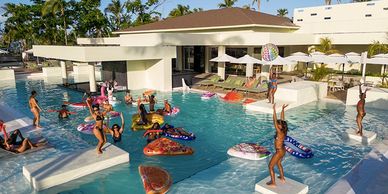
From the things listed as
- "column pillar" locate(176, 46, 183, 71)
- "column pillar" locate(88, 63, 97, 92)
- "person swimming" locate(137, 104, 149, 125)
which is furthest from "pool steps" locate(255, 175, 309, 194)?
"column pillar" locate(176, 46, 183, 71)

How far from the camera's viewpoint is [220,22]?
27656 mm

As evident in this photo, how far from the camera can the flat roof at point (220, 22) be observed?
1027 inches

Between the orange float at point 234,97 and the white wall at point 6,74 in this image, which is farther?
the white wall at point 6,74

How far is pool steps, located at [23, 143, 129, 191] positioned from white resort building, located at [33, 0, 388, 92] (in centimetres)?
1074

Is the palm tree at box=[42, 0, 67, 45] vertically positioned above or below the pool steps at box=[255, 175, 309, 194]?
above

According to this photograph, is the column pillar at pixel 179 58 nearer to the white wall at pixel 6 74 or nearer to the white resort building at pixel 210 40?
the white resort building at pixel 210 40

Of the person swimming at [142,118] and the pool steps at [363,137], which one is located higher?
the person swimming at [142,118]

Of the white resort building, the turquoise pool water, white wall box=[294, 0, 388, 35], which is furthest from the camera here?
white wall box=[294, 0, 388, 35]

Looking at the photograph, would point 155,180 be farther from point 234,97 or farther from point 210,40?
point 210,40

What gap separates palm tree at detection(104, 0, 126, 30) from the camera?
49869 mm

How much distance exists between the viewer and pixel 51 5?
37.1 metres

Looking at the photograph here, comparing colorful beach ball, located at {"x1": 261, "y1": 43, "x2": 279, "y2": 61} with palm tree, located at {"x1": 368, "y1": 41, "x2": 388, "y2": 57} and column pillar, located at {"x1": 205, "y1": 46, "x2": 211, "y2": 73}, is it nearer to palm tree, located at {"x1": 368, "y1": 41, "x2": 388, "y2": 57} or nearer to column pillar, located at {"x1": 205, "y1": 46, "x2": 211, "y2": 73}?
palm tree, located at {"x1": 368, "y1": 41, "x2": 388, "y2": 57}

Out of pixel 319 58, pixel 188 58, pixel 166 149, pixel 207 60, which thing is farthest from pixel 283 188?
pixel 188 58

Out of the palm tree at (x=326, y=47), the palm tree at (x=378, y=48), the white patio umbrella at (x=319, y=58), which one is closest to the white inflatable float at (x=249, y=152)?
the white patio umbrella at (x=319, y=58)
